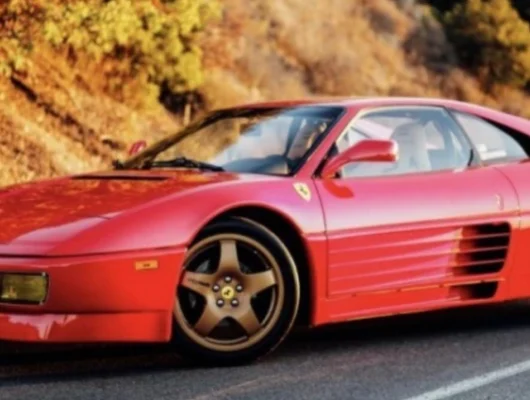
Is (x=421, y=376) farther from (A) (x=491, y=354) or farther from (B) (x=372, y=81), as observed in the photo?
(B) (x=372, y=81)

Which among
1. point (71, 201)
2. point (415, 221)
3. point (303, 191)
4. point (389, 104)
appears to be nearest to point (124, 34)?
point (389, 104)

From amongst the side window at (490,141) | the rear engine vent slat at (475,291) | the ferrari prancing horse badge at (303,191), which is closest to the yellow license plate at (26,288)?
the ferrari prancing horse badge at (303,191)

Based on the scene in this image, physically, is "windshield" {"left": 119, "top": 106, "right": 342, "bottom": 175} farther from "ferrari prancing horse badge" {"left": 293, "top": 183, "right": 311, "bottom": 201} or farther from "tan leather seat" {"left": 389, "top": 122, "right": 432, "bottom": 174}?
"tan leather seat" {"left": 389, "top": 122, "right": 432, "bottom": 174}

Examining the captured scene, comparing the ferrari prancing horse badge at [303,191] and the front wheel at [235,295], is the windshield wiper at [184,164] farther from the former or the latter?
the front wheel at [235,295]

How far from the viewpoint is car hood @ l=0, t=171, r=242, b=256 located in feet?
19.6

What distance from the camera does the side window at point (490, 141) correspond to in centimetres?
775

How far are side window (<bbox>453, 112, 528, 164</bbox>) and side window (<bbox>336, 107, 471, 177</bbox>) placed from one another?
3.6 inches

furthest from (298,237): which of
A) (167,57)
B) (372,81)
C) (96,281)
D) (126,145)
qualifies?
(372,81)

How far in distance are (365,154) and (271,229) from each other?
2.09ft

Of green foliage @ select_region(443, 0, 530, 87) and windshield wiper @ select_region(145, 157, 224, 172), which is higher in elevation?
windshield wiper @ select_region(145, 157, 224, 172)

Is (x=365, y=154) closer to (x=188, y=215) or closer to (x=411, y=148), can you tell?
(x=411, y=148)

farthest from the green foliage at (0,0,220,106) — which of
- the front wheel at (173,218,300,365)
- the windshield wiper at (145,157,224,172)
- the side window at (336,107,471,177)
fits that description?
the front wheel at (173,218,300,365)

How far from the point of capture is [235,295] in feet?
20.8

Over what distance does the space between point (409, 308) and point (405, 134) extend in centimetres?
108
